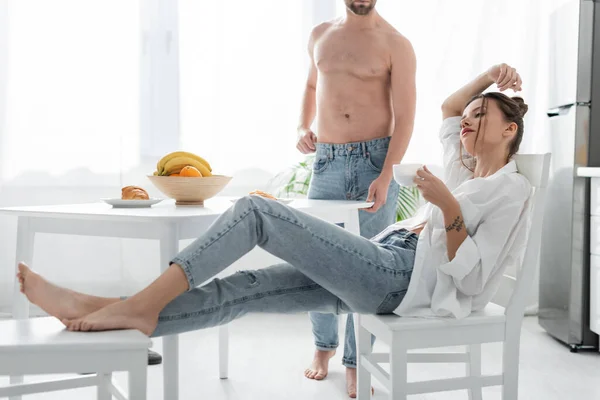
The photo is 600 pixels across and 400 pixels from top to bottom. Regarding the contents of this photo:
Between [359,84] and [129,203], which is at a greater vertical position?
[359,84]

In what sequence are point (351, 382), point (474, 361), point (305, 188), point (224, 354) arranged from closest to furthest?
point (474, 361), point (351, 382), point (224, 354), point (305, 188)

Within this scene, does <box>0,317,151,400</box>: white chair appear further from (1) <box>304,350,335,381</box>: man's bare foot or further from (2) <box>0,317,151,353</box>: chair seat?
(1) <box>304,350,335,381</box>: man's bare foot

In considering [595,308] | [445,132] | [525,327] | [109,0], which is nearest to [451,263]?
[445,132]

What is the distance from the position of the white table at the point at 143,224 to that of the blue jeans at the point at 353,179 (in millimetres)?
317

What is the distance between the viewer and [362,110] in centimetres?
230

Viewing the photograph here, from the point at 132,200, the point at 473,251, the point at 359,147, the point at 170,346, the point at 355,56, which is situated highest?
the point at 355,56

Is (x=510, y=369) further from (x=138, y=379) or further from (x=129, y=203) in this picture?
(x=129, y=203)

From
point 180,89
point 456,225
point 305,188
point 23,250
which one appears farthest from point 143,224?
point 180,89

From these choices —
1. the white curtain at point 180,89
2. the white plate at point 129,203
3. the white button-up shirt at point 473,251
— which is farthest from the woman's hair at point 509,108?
the white curtain at point 180,89

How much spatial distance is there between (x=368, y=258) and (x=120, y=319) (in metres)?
0.59

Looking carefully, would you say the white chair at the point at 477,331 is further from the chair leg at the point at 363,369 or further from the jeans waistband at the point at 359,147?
the jeans waistband at the point at 359,147

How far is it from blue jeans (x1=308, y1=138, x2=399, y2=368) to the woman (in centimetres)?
60

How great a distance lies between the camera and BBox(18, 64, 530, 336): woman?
1389mm

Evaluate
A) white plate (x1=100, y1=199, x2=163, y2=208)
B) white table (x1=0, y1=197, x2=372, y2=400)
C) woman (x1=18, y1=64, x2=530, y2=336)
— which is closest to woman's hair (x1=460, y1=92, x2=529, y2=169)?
woman (x1=18, y1=64, x2=530, y2=336)
